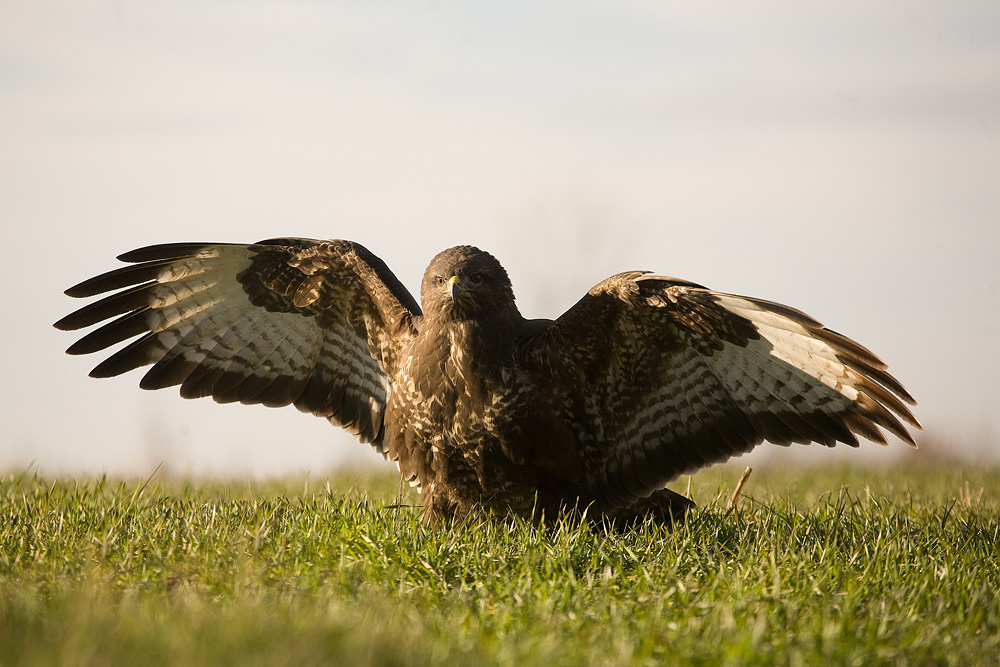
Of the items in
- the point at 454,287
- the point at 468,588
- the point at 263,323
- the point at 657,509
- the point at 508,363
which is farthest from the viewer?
the point at 263,323

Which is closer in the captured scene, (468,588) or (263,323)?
(468,588)

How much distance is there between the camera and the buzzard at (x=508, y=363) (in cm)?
551

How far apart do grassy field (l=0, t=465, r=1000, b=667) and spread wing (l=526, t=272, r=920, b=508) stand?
51cm

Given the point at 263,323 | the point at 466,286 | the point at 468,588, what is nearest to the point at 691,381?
the point at 466,286

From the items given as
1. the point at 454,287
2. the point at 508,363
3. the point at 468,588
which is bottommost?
the point at 468,588

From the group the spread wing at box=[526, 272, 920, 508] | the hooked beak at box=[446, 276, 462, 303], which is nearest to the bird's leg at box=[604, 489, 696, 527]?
the spread wing at box=[526, 272, 920, 508]

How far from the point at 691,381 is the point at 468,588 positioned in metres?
2.21

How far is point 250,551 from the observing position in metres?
4.70

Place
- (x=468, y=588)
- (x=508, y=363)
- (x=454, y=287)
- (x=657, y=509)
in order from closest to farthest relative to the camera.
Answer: (x=468, y=588) < (x=454, y=287) < (x=508, y=363) < (x=657, y=509)

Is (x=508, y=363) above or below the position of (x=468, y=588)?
above

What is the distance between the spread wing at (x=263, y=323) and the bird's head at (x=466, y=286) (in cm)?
42

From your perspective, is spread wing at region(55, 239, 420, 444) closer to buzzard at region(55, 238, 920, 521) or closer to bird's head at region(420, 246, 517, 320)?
buzzard at region(55, 238, 920, 521)

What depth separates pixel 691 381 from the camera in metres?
5.88

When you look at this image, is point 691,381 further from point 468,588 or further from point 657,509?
point 468,588
